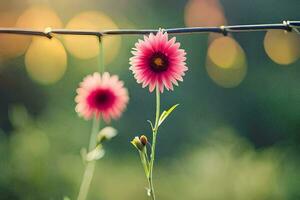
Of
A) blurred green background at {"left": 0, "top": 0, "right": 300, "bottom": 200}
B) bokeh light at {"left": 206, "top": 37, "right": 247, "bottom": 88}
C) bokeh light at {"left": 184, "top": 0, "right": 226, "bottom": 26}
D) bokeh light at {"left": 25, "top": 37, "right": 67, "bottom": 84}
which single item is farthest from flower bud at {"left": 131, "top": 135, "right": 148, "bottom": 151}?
bokeh light at {"left": 184, "top": 0, "right": 226, "bottom": 26}

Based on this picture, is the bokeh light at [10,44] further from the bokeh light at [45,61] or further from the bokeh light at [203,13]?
the bokeh light at [203,13]

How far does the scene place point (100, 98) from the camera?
2.12 feet

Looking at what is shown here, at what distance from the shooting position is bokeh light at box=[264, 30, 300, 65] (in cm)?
230

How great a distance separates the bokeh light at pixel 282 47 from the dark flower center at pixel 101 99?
5.72 feet

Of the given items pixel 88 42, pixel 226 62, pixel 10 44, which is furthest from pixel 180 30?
pixel 226 62

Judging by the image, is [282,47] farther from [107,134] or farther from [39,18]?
[107,134]

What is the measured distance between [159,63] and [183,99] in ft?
5.52

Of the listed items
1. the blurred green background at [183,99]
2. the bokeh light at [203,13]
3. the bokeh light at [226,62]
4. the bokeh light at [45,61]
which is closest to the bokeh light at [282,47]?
the blurred green background at [183,99]

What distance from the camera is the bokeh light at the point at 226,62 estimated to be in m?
2.33

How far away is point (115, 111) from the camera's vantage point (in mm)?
652

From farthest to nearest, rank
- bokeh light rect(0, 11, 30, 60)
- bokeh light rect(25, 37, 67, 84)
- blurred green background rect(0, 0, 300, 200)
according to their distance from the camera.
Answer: bokeh light rect(0, 11, 30, 60)
bokeh light rect(25, 37, 67, 84)
blurred green background rect(0, 0, 300, 200)

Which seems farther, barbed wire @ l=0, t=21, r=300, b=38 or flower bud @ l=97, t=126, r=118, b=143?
flower bud @ l=97, t=126, r=118, b=143

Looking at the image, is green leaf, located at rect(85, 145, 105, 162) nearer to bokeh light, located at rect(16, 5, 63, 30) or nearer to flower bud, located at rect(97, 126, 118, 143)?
flower bud, located at rect(97, 126, 118, 143)

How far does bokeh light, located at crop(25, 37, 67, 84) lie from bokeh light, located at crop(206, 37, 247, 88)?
644mm
